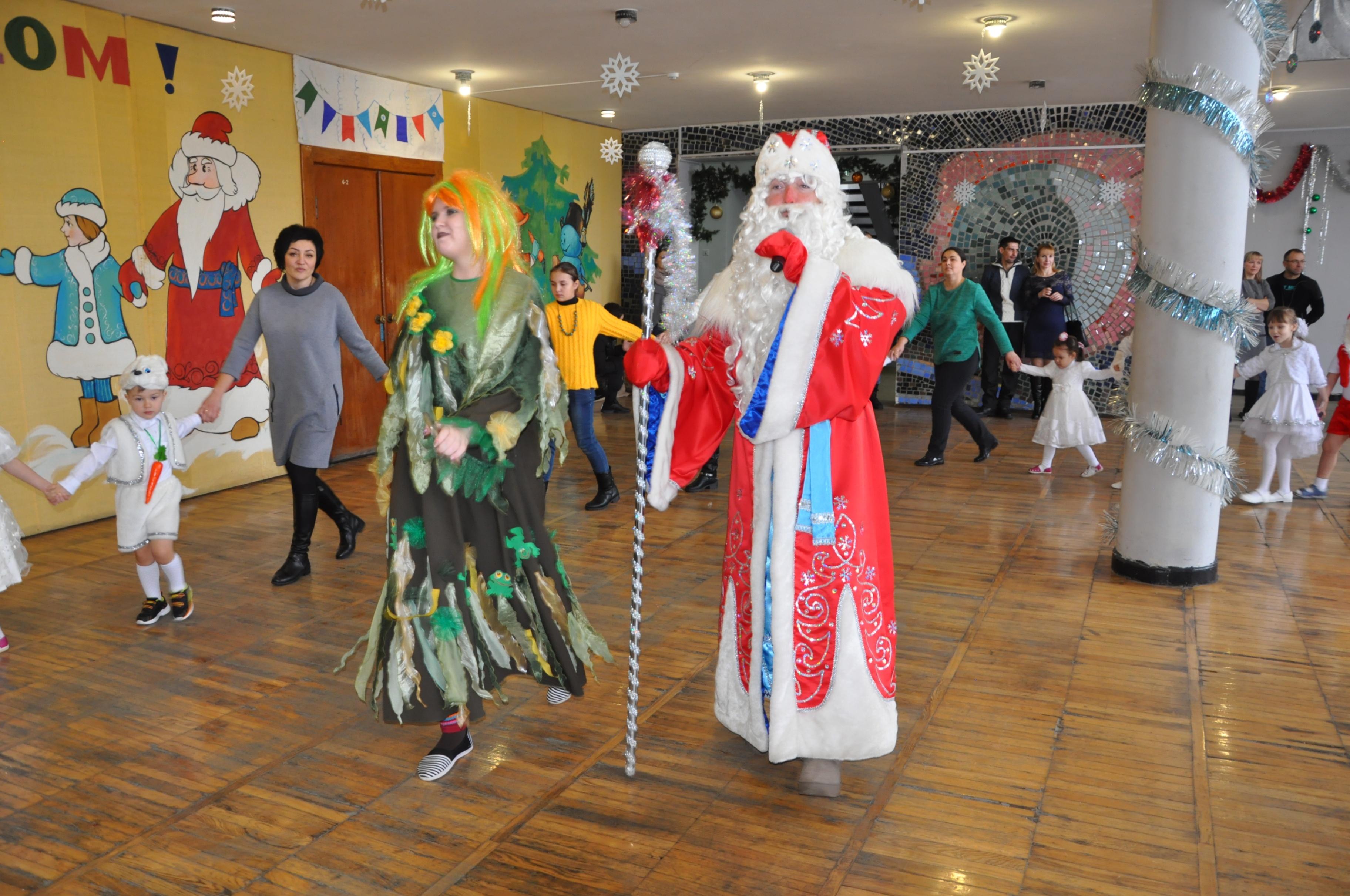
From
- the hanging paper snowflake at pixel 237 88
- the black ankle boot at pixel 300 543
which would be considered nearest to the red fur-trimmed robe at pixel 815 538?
the black ankle boot at pixel 300 543

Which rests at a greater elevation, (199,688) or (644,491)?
(644,491)

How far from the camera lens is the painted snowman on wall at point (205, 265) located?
6.18 metres

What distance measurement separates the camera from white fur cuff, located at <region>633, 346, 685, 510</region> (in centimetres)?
282

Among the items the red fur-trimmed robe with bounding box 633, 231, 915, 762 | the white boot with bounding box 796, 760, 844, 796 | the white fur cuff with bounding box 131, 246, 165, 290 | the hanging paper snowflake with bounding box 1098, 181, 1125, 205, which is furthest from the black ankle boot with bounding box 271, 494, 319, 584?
the hanging paper snowflake with bounding box 1098, 181, 1125, 205

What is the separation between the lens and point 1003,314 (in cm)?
970

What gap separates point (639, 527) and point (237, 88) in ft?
18.1

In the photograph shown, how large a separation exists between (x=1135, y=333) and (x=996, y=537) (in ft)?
4.53

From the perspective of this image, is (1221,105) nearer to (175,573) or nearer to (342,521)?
(342,521)

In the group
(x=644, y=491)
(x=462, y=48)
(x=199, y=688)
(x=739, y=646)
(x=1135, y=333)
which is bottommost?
(x=199, y=688)

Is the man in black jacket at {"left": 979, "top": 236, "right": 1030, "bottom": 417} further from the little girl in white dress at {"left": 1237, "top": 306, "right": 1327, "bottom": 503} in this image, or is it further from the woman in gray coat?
the woman in gray coat

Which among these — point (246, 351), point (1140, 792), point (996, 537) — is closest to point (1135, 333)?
point (996, 537)

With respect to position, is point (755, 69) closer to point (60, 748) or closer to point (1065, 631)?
point (1065, 631)

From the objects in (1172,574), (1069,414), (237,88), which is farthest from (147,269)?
(1069,414)

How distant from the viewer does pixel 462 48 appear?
22.2 feet
